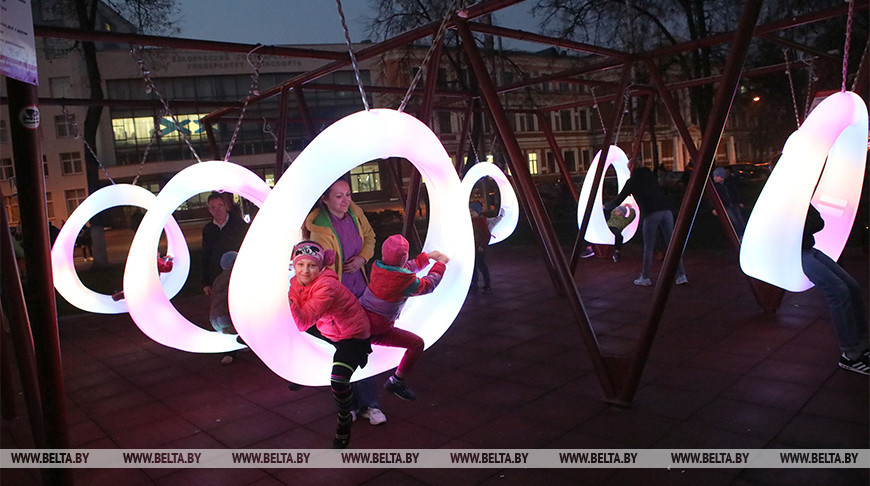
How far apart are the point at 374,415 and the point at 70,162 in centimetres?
A: 5069

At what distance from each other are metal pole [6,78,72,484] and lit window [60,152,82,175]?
5037 cm

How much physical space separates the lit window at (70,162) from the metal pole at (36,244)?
50.4 metres

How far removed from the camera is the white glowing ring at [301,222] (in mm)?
3338

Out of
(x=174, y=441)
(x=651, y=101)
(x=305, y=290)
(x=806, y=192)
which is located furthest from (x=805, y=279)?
(x=651, y=101)

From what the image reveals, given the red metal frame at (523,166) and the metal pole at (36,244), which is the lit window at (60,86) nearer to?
the red metal frame at (523,166)

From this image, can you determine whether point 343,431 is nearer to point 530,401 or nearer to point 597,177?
point 530,401

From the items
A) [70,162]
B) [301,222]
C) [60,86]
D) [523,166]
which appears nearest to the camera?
[301,222]

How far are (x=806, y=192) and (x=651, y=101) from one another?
7.19 m

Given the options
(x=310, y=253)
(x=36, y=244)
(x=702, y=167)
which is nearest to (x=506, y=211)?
(x=702, y=167)

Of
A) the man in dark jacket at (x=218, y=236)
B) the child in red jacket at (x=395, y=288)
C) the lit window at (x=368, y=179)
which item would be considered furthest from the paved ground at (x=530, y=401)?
the lit window at (x=368, y=179)

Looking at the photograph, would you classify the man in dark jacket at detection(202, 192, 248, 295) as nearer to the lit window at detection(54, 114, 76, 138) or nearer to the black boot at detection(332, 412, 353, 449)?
the black boot at detection(332, 412, 353, 449)

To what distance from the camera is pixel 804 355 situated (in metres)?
5.51

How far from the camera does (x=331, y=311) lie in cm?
378

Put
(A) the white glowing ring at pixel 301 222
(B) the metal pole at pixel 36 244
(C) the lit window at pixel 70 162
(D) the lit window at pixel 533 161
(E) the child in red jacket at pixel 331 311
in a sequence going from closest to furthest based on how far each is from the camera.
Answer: (B) the metal pole at pixel 36 244 < (A) the white glowing ring at pixel 301 222 < (E) the child in red jacket at pixel 331 311 < (C) the lit window at pixel 70 162 < (D) the lit window at pixel 533 161
